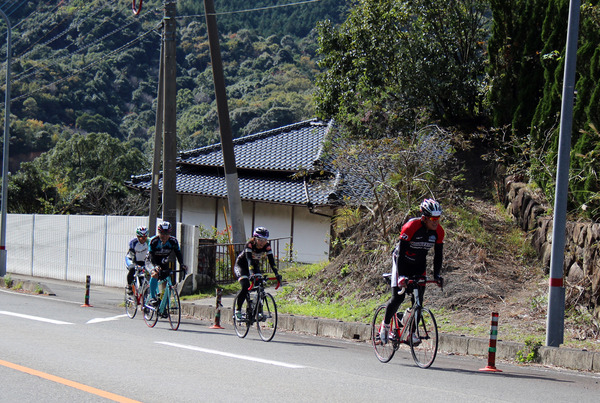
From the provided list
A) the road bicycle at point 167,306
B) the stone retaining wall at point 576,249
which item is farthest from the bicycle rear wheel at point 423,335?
the road bicycle at point 167,306

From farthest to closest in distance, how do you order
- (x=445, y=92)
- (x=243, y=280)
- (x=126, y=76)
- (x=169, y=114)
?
1. (x=126, y=76)
2. (x=445, y=92)
3. (x=169, y=114)
4. (x=243, y=280)

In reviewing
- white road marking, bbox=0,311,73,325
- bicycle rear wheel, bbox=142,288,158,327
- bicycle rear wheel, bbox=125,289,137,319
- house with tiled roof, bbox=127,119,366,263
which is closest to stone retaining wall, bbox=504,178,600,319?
bicycle rear wheel, bbox=142,288,158,327

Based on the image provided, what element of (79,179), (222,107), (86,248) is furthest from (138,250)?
(79,179)

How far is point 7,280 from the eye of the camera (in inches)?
867

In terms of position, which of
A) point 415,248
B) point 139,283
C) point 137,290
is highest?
point 415,248

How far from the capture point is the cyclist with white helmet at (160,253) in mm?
12695

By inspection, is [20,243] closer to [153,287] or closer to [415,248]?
[153,287]

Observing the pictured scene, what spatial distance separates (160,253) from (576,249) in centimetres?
738

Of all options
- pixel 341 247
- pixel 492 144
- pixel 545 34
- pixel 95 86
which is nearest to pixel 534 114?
pixel 545 34

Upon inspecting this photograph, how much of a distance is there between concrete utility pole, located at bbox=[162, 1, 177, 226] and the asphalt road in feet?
18.2

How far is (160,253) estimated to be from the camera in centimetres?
1284

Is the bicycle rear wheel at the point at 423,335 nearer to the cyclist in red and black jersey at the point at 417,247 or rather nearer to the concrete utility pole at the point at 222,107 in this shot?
the cyclist in red and black jersey at the point at 417,247

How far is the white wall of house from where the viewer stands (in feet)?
80.3

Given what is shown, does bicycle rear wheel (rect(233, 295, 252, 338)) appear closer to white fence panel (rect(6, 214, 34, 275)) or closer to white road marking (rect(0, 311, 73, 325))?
white road marking (rect(0, 311, 73, 325))
